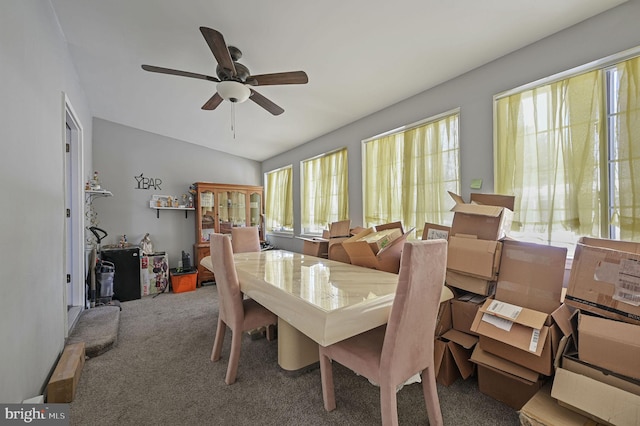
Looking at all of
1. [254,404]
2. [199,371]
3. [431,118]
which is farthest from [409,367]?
[431,118]

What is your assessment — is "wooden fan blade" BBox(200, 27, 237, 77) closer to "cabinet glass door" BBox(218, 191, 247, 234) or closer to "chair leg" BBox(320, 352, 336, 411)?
"chair leg" BBox(320, 352, 336, 411)

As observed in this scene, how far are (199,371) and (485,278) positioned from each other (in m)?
2.17

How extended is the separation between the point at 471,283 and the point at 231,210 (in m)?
4.35

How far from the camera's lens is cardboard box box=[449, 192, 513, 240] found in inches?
68.9

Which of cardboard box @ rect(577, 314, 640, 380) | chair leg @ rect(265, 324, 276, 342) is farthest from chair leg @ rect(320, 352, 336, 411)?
cardboard box @ rect(577, 314, 640, 380)

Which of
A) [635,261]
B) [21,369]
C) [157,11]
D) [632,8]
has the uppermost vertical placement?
[157,11]

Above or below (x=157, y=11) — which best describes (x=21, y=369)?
below

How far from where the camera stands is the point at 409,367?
124cm

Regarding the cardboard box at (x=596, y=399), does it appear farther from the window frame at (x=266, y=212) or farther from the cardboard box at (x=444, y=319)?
the window frame at (x=266, y=212)

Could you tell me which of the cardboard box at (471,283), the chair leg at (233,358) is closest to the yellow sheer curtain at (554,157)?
the cardboard box at (471,283)

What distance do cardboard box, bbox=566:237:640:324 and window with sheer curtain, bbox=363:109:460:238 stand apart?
43.6 inches

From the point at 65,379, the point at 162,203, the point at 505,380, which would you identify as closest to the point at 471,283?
the point at 505,380

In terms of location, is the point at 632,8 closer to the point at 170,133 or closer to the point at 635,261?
the point at 635,261

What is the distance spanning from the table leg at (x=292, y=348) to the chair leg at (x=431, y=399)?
0.86 m
